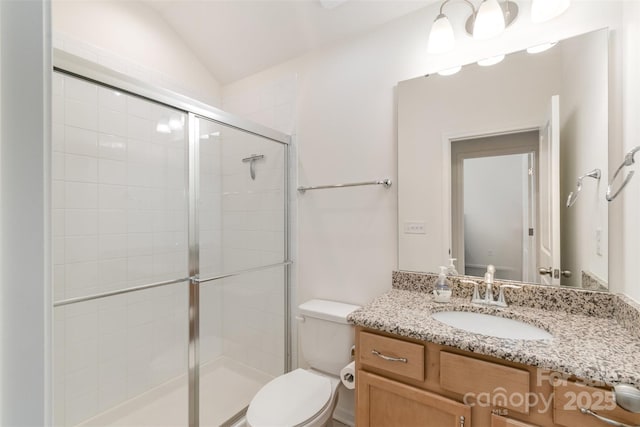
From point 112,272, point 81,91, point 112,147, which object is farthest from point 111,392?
point 81,91

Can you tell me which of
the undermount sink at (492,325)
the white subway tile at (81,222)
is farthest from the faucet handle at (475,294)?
the white subway tile at (81,222)

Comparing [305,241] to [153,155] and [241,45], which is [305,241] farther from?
[241,45]

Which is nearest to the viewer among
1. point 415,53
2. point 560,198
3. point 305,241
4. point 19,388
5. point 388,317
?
point 19,388

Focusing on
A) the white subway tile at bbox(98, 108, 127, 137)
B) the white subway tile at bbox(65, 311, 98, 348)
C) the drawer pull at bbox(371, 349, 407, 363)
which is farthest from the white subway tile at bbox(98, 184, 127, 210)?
the drawer pull at bbox(371, 349, 407, 363)

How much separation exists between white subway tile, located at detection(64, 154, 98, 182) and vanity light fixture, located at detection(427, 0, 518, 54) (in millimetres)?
1880

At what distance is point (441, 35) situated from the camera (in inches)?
54.3

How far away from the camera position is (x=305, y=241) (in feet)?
6.49

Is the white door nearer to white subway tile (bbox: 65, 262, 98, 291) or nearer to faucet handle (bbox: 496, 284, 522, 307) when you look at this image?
faucet handle (bbox: 496, 284, 522, 307)

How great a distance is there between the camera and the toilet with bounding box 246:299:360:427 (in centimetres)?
125

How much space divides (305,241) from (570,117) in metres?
1.51

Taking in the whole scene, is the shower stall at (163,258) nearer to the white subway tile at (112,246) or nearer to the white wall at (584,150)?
the white subway tile at (112,246)

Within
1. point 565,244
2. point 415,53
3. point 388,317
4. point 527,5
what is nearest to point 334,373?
point 388,317

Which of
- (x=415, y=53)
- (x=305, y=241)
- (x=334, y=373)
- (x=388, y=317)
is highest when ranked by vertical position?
(x=415, y=53)

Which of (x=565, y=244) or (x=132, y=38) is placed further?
(x=132, y=38)
